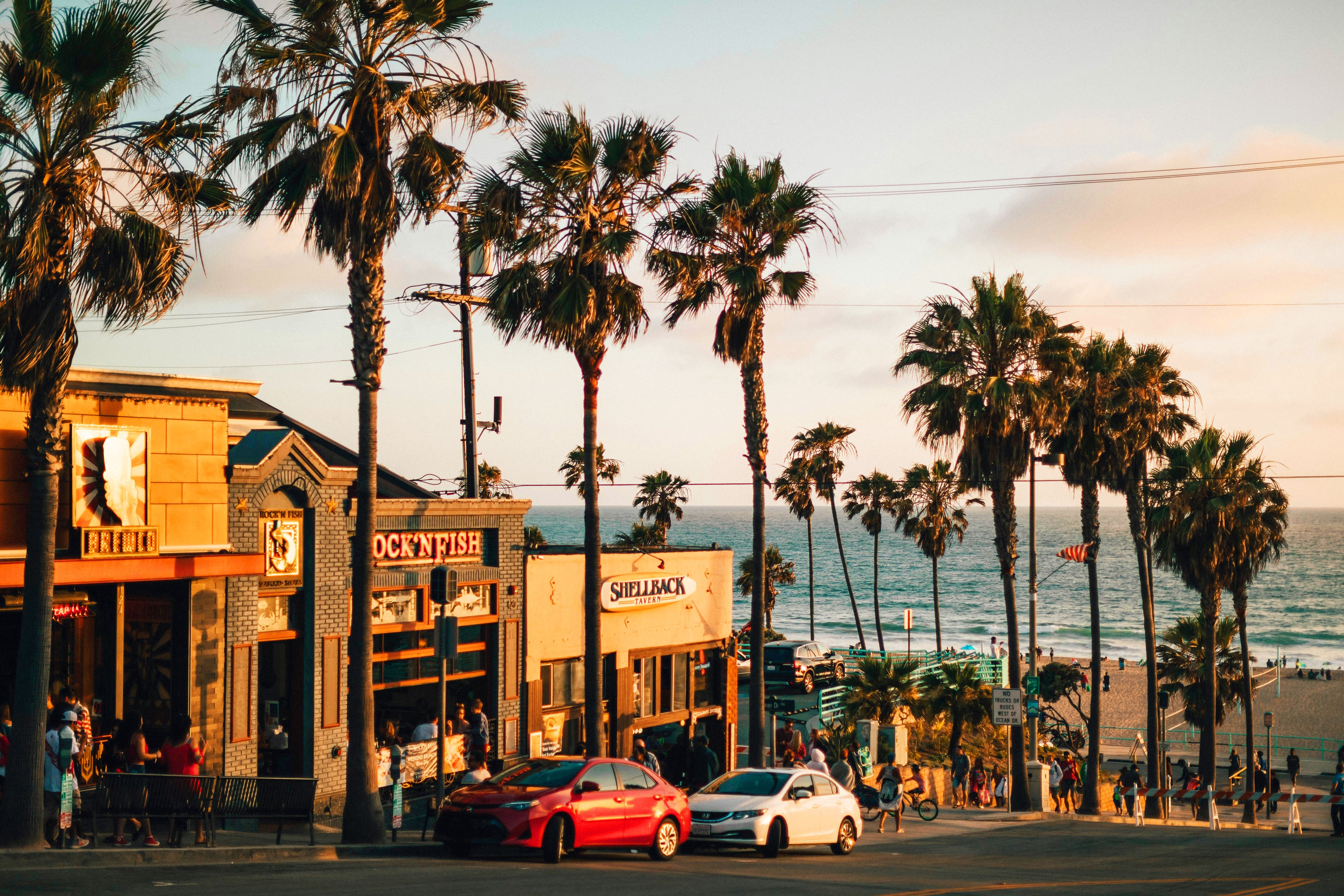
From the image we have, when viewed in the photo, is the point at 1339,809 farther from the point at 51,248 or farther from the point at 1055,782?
the point at 51,248

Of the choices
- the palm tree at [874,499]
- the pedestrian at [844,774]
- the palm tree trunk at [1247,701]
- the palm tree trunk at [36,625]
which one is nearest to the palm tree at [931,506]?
the palm tree at [874,499]

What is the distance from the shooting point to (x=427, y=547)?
23.9 meters

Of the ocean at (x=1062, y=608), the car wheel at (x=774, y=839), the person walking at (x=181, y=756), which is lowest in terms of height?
the ocean at (x=1062, y=608)

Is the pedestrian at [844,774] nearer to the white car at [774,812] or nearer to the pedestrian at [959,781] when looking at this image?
the white car at [774,812]

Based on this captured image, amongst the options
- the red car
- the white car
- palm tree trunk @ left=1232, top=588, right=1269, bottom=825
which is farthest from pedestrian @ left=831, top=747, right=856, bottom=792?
palm tree trunk @ left=1232, top=588, right=1269, bottom=825

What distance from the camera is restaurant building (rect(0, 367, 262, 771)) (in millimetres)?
17453

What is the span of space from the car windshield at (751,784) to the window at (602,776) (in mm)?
2970

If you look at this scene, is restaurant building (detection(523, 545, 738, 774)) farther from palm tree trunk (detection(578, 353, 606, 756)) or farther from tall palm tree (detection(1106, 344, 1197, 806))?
tall palm tree (detection(1106, 344, 1197, 806))

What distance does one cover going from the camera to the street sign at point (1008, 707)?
2931 centimetres

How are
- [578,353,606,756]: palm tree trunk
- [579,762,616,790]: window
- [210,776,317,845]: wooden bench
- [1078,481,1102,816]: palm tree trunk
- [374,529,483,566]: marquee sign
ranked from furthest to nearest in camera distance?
[1078,481,1102,816]: palm tree trunk → [374,529,483,566]: marquee sign → [578,353,606,756]: palm tree trunk → [579,762,616,790]: window → [210,776,317,845]: wooden bench

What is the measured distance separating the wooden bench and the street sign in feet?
58.8

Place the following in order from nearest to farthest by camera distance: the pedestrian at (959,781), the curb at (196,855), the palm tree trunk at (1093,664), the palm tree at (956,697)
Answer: the curb at (196,855), the pedestrian at (959,781), the palm tree trunk at (1093,664), the palm tree at (956,697)

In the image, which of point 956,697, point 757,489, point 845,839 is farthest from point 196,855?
point 956,697

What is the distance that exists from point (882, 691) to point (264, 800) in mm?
23047
